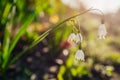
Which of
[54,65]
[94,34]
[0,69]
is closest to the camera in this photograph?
[0,69]

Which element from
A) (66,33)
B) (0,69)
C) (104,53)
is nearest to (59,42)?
(66,33)

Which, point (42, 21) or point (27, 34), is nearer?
point (27, 34)

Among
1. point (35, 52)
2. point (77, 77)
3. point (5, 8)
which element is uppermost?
point (5, 8)

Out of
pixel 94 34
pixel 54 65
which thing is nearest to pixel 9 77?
pixel 54 65

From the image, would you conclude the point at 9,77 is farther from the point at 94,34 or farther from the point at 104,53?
the point at 94,34

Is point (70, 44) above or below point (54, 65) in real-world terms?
above

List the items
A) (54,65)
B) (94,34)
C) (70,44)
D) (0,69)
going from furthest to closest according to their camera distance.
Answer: (94,34), (70,44), (54,65), (0,69)
